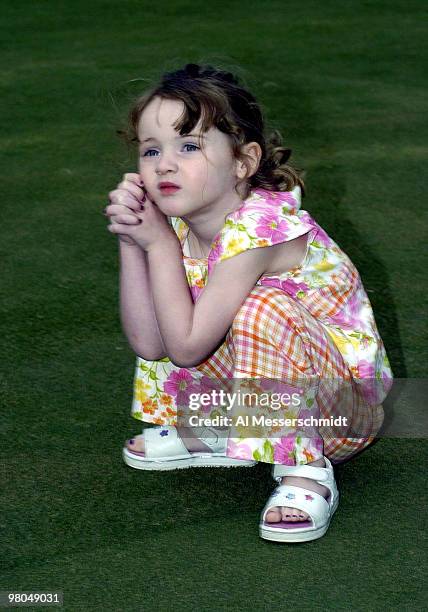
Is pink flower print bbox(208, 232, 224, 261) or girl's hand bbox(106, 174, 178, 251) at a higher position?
girl's hand bbox(106, 174, 178, 251)

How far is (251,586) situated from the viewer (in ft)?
6.17

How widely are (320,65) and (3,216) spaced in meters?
2.28

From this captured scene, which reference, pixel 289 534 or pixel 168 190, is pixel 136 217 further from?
pixel 289 534

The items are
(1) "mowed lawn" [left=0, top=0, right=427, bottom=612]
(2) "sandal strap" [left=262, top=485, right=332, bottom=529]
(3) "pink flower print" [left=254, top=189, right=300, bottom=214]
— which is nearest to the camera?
(1) "mowed lawn" [left=0, top=0, right=427, bottom=612]

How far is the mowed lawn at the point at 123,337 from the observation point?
193cm

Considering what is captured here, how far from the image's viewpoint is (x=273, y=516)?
2.05 meters

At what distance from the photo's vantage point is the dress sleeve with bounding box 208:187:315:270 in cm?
205

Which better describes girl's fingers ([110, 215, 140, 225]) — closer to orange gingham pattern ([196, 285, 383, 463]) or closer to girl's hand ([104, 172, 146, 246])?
girl's hand ([104, 172, 146, 246])

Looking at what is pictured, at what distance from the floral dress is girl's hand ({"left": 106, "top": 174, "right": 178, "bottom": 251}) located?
0.12 meters

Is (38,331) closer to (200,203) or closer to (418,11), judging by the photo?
(200,203)

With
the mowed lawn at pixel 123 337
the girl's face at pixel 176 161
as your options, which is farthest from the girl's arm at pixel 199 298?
the mowed lawn at pixel 123 337

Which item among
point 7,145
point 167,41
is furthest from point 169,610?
point 167,41

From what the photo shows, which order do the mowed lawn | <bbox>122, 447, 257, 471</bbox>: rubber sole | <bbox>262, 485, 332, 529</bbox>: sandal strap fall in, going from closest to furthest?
the mowed lawn, <bbox>262, 485, 332, 529</bbox>: sandal strap, <bbox>122, 447, 257, 471</bbox>: rubber sole

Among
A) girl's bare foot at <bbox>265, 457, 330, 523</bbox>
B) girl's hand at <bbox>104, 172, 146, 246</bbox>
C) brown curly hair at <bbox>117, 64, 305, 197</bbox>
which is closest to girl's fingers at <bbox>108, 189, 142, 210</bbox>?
girl's hand at <bbox>104, 172, 146, 246</bbox>
